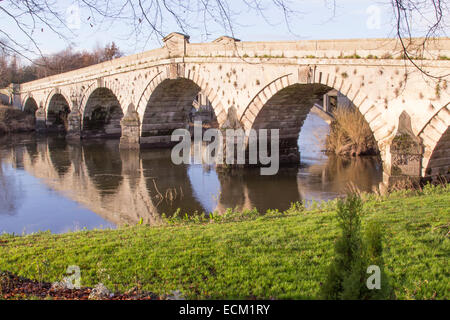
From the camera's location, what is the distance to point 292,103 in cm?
1430

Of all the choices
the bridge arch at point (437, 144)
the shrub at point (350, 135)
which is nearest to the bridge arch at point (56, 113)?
the shrub at point (350, 135)

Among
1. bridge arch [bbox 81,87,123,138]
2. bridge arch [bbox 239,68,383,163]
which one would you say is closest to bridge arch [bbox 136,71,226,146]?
bridge arch [bbox 239,68,383,163]

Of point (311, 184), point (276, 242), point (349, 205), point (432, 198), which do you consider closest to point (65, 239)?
point (276, 242)

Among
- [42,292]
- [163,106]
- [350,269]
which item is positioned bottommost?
[42,292]

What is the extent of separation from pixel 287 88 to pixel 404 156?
4365 mm

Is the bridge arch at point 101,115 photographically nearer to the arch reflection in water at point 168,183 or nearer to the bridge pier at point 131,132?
the bridge pier at point 131,132

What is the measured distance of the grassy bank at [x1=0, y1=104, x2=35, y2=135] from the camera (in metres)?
30.0

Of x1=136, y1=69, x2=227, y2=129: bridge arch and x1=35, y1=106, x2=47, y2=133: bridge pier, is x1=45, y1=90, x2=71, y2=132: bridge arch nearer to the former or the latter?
x1=35, y1=106, x2=47, y2=133: bridge pier

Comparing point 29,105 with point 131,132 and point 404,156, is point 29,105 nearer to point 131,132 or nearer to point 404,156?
point 131,132

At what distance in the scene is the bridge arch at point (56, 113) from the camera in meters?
33.0

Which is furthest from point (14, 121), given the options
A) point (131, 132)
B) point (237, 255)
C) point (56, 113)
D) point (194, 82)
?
point (237, 255)

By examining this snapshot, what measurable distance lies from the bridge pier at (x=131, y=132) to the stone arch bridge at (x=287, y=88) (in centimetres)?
5

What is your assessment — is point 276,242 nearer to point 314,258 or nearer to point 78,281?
point 314,258
